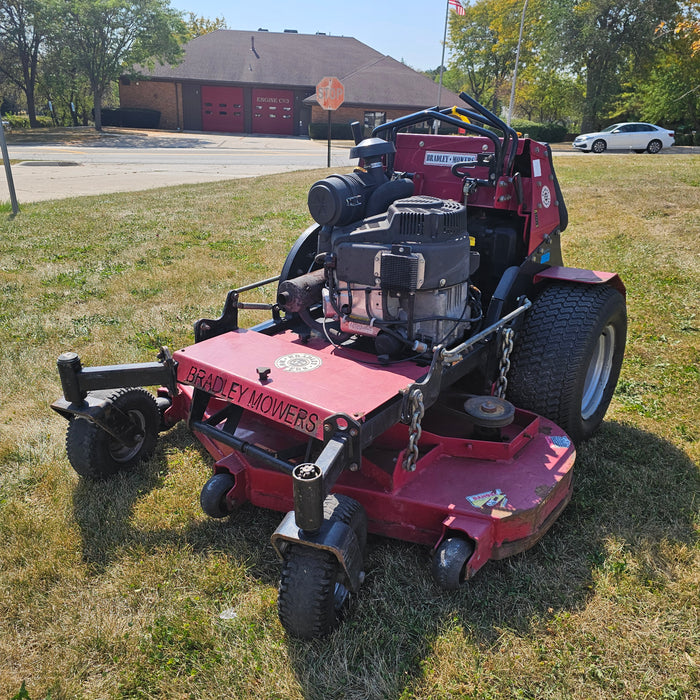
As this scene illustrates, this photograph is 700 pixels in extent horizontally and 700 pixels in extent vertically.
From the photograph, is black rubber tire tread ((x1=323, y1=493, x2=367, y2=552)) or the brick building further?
the brick building

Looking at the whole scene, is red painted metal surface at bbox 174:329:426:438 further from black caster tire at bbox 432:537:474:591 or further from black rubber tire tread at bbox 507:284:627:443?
black rubber tire tread at bbox 507:284:627:443

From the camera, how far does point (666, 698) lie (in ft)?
7.44

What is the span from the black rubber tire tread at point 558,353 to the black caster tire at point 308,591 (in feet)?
5.30

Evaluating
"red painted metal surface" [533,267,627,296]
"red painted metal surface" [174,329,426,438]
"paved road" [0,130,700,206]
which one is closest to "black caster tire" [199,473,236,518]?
"red painted metal surface" [174,329,426,438]

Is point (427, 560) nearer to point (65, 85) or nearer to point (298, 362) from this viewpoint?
point (298, 362)

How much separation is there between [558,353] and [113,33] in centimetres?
3735

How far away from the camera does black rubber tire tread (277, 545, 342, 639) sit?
2352 mm

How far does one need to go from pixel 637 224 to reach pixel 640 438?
6940 millimetres

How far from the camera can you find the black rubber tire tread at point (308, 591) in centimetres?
235

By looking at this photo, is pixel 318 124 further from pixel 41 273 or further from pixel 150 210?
pixel 41 273

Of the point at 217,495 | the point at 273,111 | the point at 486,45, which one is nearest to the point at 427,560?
the point at 217,495

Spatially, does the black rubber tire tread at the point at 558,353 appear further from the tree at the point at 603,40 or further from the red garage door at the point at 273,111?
the red garage door at the point at 273,111

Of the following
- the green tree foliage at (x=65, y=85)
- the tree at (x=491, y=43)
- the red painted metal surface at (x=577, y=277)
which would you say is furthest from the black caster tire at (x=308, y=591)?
the tree at (x=491, y=43)

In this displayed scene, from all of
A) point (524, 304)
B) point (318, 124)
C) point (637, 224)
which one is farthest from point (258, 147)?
point (524, 304)
